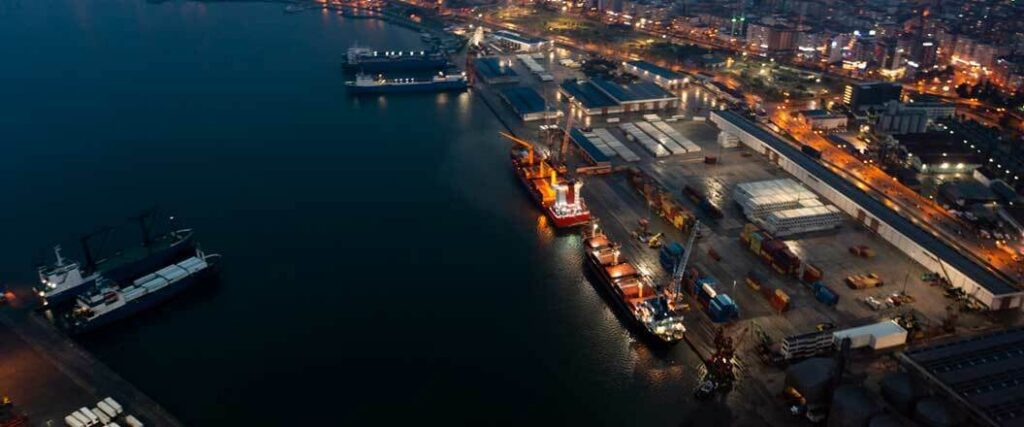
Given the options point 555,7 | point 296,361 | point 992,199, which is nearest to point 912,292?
point 992,199

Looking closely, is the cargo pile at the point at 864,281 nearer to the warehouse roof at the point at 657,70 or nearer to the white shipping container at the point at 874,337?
the white shipping container at the point at 874,337

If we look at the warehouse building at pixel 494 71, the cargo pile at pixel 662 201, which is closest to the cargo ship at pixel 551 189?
the cargo pile at pixel 662 201

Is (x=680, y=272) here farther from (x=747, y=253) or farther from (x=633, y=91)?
(x=633, y=91)

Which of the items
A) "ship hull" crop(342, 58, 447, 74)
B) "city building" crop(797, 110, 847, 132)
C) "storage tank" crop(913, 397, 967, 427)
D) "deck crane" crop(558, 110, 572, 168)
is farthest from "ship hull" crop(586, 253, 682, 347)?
"ship hull" crop(342, 58, 447, 74)

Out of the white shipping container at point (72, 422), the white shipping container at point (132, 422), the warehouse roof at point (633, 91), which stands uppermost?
the warehouse roof at point (633, 91)

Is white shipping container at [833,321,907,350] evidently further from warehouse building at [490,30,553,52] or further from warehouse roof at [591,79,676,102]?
warehouse building at [490,30,553,52]

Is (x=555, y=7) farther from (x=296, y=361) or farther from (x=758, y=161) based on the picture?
(x=296, y=361)

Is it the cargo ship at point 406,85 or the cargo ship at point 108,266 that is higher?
the cargo ship at point 406,85
